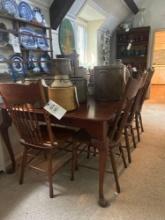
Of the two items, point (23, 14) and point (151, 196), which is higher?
point (23, 14)

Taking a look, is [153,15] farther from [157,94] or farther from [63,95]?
[63,95]

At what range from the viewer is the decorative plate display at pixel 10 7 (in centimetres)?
209

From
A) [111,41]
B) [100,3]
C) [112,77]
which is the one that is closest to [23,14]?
[112,77]

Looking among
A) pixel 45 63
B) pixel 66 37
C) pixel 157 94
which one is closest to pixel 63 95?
pixel 45 63

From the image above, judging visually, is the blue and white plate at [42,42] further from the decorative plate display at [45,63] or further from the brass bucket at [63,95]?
the brass bucket at [63,95]

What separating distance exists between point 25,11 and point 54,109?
1735 millimetres

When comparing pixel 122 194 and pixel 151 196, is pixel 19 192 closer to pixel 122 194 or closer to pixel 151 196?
pixel 122 194

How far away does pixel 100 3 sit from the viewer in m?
3.74

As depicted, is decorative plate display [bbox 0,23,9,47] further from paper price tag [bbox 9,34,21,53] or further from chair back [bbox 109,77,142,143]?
chair back [bbox 109,77,142,143]

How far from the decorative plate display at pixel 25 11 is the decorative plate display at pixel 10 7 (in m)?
0.07

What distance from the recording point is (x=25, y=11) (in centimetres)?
241

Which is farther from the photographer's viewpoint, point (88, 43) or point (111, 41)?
point (111, 41)

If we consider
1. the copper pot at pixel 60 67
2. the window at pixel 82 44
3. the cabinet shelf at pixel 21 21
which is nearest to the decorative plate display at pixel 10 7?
the cabinet shelf at pixel 21 21

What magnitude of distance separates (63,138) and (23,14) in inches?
67.7
